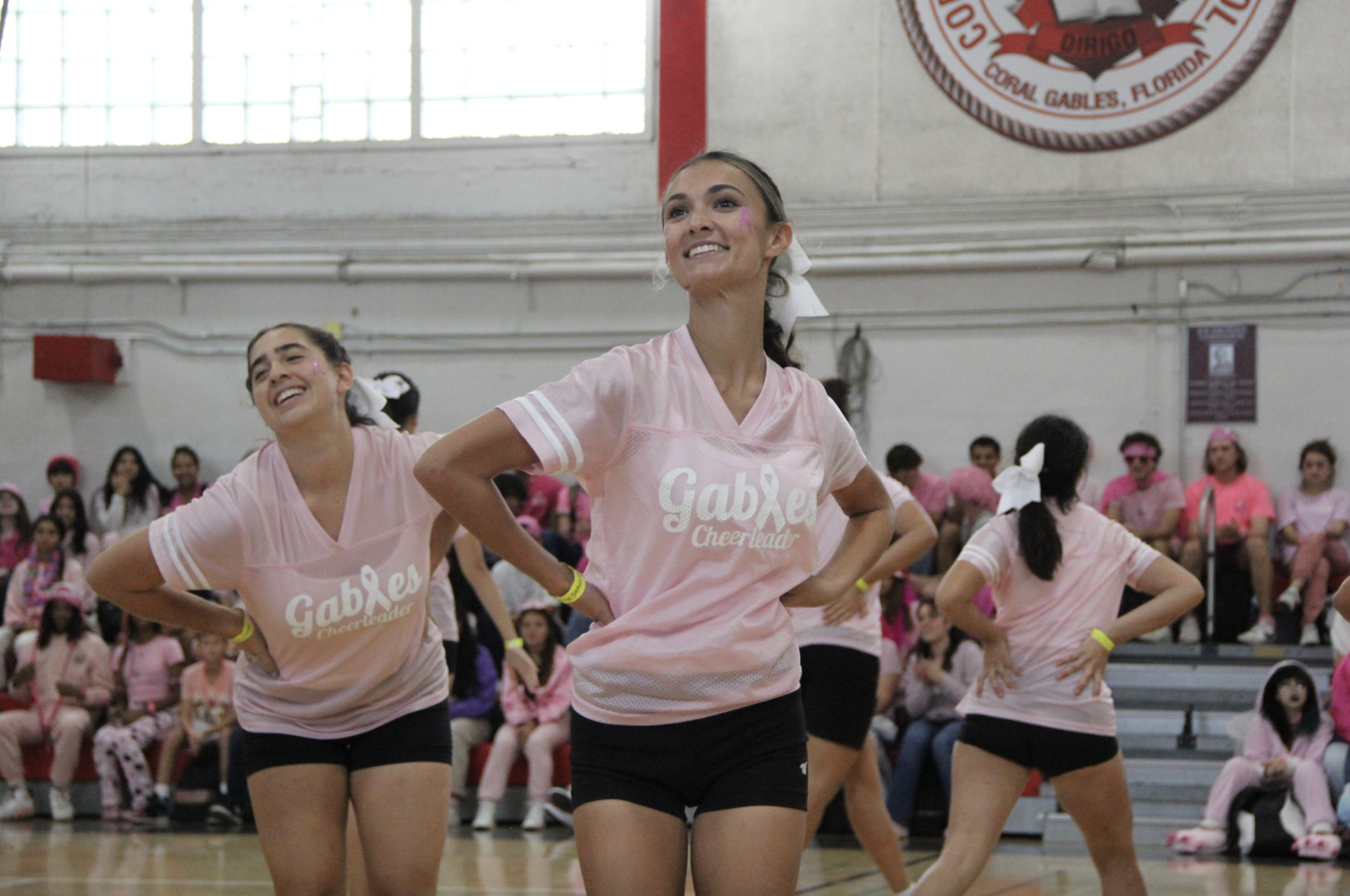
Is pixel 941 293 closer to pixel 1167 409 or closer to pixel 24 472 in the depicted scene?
pixel 1167 409

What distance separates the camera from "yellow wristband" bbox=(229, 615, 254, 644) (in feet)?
12.1

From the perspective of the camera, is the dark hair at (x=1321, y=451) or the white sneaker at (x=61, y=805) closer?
the white sneaker at (x=61, y=805)

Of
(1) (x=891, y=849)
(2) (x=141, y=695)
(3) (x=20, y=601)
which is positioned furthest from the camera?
(3) (x=20, y=601)

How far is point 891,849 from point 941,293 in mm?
7556

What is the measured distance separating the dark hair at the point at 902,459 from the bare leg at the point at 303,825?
8.22 m

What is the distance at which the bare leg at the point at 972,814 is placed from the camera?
4391 millimetres

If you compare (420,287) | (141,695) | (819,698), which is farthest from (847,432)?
(420,287)

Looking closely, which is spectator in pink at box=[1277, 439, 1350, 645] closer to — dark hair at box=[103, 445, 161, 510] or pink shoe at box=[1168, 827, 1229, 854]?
pink shoe at box=[1168, 827, 1229, 854]

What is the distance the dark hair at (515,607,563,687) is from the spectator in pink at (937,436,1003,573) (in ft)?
9.82

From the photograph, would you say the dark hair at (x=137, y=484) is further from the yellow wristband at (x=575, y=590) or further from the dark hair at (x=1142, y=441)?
the yellow wristband at (x=575, y=590)

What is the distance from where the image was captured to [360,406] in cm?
415

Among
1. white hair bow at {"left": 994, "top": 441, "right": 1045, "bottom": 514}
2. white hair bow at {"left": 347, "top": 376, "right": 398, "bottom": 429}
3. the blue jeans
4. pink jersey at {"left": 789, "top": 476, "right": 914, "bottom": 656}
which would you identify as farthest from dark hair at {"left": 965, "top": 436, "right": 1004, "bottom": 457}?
white hair bow at {"left": 347, "top": 376, "right": 398, "bottom": 429}

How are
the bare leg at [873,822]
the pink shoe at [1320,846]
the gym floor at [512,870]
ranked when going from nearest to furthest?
the bare leg at [873,822] < the gym floor at [512,870] < the pink shoe at [1320,846]

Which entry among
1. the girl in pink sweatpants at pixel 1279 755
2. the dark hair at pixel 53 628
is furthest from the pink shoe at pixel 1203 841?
the dark hair at pixel 53 628
